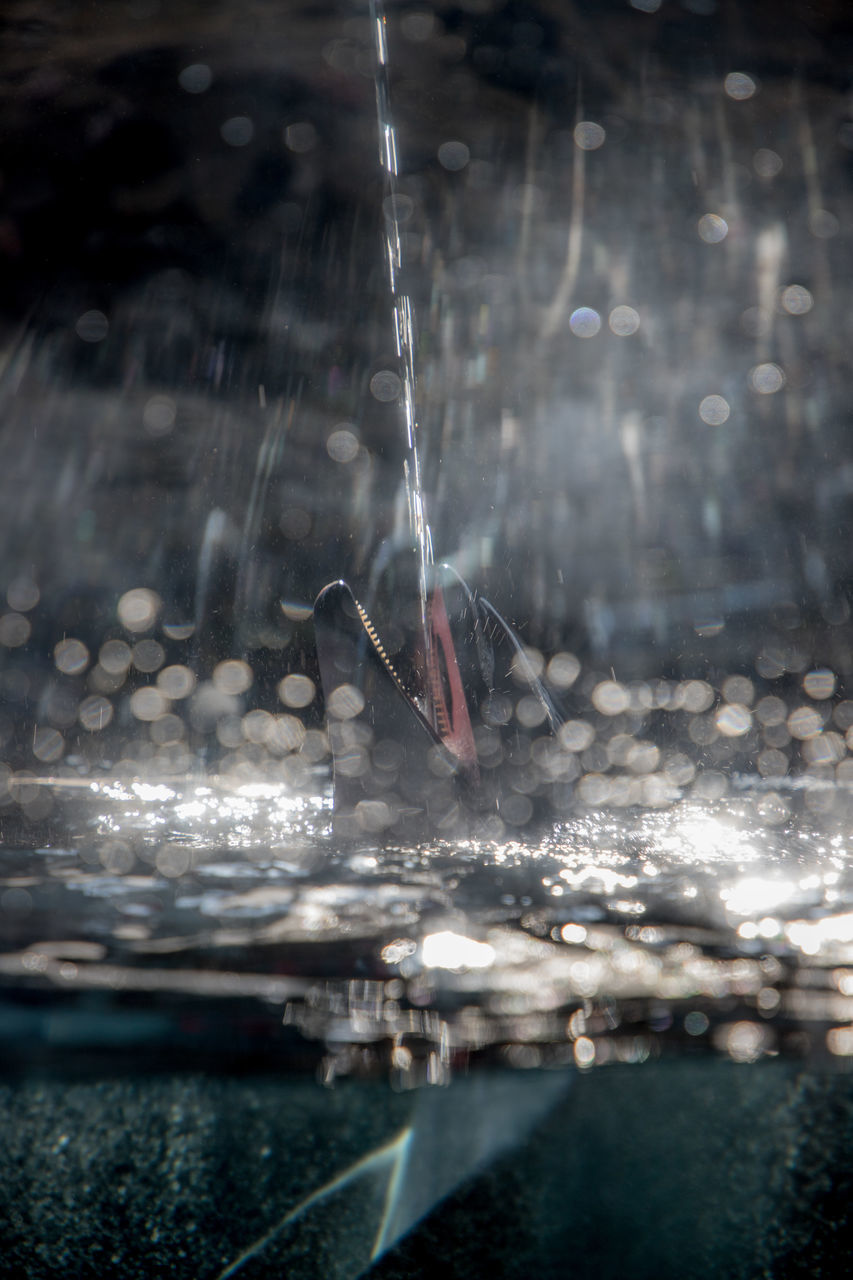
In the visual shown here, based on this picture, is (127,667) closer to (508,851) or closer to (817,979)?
(508,851)

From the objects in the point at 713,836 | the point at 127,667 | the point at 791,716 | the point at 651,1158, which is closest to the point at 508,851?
the point at 713,836

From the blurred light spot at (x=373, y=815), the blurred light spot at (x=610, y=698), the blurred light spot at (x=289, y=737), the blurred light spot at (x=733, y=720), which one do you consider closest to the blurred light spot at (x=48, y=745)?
the blurred light spot at (x=289, y=737)

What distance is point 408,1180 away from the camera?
94cm

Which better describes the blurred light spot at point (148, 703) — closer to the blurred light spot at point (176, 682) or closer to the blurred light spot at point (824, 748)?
the blurred light spot at point (176, 682)

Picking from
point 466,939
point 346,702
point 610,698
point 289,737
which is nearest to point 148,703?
point 289,737

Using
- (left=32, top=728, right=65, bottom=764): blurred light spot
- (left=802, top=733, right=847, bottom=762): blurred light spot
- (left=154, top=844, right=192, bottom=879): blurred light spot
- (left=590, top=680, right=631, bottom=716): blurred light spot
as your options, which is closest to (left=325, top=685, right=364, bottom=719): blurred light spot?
(left=154, top=844, right=192, bottom=879): blurred light spot

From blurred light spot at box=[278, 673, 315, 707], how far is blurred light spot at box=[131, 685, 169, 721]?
6.28ft

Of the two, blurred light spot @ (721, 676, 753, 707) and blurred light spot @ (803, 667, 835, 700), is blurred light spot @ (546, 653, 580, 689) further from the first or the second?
blurred light spot @ (803, 667, 835, 700)

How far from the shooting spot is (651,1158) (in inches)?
37.9

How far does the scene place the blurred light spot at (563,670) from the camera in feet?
37.1

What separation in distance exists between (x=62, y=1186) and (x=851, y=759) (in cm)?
979

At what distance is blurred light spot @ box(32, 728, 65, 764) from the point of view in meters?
10.6

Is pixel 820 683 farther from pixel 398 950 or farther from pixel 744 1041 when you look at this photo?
pixel 744 1041

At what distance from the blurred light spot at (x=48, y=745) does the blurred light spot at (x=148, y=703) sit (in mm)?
1372
